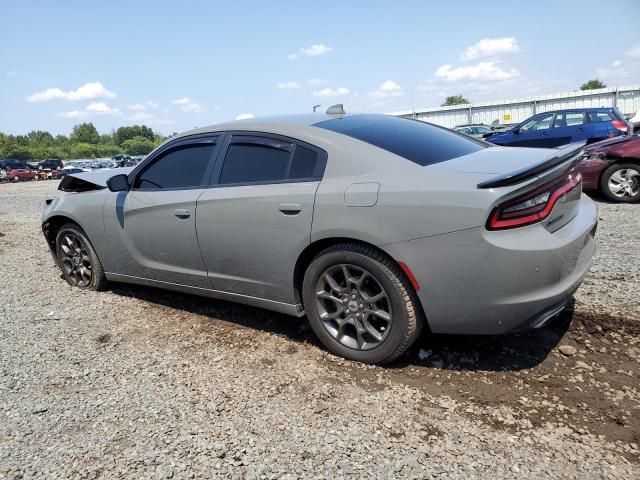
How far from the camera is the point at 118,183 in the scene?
399 centimetres

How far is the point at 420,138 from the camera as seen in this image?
328 cm

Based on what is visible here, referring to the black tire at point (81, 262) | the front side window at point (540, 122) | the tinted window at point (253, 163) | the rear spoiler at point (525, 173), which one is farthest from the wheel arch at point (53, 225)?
the front side window at point (540, 122)

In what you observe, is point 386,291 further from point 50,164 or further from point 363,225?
point 50,164

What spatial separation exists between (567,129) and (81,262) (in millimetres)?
12423

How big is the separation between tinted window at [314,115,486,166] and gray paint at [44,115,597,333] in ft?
0.37

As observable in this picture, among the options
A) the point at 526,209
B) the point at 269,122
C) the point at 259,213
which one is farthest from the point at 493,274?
the point at 269,122

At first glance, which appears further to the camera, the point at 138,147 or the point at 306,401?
the point at 138,147

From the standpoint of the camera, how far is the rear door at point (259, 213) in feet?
9.90

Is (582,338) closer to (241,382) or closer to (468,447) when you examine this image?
(468,447)

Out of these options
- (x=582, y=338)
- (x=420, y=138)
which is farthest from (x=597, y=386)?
(x=420, y=138)

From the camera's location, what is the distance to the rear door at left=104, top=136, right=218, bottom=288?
11.8 feet

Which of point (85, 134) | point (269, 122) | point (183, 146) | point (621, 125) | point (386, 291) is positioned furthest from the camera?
point (85, 134)

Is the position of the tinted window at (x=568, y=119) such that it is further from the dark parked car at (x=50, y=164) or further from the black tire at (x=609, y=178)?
the dark parked car at (x=50, y=164)

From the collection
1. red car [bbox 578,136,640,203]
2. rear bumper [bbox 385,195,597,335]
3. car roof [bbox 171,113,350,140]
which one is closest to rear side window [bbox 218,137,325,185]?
car roof [bbox 171,113,350,140]
